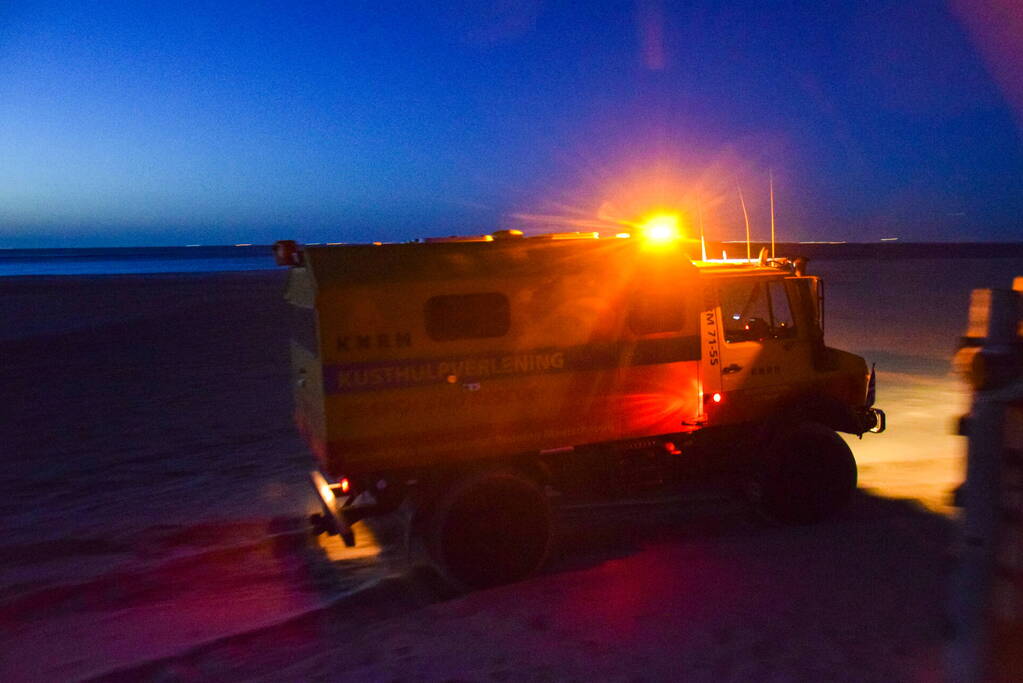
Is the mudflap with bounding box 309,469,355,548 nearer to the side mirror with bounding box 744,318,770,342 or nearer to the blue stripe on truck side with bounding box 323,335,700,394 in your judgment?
the blue stripe on truck side with bounding box 323,335,700,394

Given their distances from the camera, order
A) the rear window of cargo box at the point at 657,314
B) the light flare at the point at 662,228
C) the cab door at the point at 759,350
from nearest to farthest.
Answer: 1. the rear window of cargo box at the point at 657,314
2. the light flare at the point at 662,228
3. the cab door at the point at 759,350

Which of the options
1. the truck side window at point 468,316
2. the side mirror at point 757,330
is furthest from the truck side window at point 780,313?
the truck side window at point 468,316

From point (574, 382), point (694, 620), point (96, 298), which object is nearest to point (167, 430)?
point (574, 382)

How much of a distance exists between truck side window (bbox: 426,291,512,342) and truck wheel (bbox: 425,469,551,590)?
3.63ft

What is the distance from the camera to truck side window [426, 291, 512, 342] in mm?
5703

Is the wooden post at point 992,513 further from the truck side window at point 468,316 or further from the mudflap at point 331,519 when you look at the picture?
the mudflap at point 331,519

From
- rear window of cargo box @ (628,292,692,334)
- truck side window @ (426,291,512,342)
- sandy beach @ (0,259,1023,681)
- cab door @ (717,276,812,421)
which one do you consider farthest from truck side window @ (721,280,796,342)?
truck side window @ (426,291,512,342)

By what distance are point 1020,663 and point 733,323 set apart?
15.9ft

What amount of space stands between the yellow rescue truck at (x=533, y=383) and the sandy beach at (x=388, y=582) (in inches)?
22.8

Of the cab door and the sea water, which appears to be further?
the sea water

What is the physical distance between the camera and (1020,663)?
8.17 feet

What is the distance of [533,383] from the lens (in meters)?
5.98

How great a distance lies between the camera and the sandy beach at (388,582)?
15.8 ft

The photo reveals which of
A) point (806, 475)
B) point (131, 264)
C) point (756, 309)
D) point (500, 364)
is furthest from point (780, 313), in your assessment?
point (131, 264)
